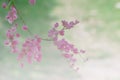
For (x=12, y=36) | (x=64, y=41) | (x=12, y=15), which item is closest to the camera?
(x=12, y=15)

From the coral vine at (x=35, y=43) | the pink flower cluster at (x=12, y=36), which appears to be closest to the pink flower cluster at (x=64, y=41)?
the coral vine at (x=35, y=43)

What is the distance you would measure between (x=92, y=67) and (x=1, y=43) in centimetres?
68

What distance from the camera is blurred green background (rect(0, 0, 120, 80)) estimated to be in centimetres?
263

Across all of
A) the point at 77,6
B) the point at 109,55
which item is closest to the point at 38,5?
the point at 77,6

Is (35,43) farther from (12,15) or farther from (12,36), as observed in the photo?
(12,15)

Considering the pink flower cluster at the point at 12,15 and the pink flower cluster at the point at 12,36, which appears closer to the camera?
the pink flower cluster at the point at 12,15

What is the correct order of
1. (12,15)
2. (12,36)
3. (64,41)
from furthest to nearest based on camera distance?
(64,41) < (12,36) < (12,15)

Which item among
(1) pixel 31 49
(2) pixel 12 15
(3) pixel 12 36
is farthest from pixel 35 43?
(2) pixel 12 15

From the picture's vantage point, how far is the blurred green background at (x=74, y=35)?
8.62ft

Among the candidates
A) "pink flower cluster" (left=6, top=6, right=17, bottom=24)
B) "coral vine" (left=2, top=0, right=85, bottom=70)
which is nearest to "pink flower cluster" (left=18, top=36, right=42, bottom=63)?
"coral vine" (left=2, top=0, right=85, bottom=70)

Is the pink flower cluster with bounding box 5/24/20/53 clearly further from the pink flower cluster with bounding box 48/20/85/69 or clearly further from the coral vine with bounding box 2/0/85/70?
the pink flower cluster with bounding box 48/20/85/69

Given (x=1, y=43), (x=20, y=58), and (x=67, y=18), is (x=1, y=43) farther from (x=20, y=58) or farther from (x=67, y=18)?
(x=67, y=18)

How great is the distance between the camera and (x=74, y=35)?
105 inches

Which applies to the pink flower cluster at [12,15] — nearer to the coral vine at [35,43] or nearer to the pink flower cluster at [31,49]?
the coral vine at [35,43]
